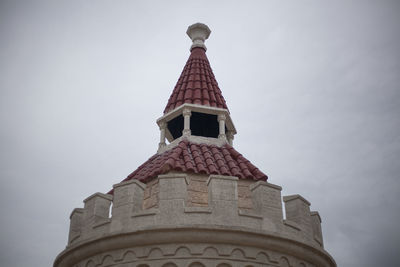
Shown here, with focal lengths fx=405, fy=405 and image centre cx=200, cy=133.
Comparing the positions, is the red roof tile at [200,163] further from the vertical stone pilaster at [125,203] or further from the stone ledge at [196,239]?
the stone ledge at [196,239]

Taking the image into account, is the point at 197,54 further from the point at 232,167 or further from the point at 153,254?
the point at 153,254

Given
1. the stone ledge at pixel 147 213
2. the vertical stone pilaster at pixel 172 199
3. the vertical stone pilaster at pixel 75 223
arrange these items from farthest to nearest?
the vertical stone pilaster at pixel 75 223, the stone ledge at pixel 147 213, the vertical stone pilaster at pixel 172 199

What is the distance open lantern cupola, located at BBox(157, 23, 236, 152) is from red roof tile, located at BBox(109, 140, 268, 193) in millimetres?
690

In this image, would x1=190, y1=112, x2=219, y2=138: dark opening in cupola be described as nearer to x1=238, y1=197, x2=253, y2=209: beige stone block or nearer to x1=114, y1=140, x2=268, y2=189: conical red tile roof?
x1=114, y1=140, x2=268, y2=189: conical red tile roof

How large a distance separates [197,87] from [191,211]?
861cm

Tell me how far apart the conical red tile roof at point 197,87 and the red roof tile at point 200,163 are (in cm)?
233

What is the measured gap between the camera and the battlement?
28.9 feet

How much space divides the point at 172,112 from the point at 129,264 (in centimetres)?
782

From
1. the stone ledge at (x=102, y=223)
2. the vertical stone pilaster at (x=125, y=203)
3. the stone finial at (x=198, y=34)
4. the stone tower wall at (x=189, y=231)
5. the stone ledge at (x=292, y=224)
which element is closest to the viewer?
the stone tower wall at (x=189, y=231)

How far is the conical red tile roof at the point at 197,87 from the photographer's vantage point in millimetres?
16000

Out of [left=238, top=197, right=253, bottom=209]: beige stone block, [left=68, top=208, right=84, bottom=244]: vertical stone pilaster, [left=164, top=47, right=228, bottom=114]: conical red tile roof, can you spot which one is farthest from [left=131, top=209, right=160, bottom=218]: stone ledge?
[left=164, top=47, right=228, bottom=114]: conical red tile roof

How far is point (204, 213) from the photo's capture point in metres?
8.87

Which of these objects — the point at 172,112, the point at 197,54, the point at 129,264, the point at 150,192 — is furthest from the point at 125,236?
the point at 197,54

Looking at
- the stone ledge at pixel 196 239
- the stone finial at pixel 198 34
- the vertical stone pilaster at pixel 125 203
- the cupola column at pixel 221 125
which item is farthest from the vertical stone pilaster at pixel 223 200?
the stone finial at pixel 198 34
